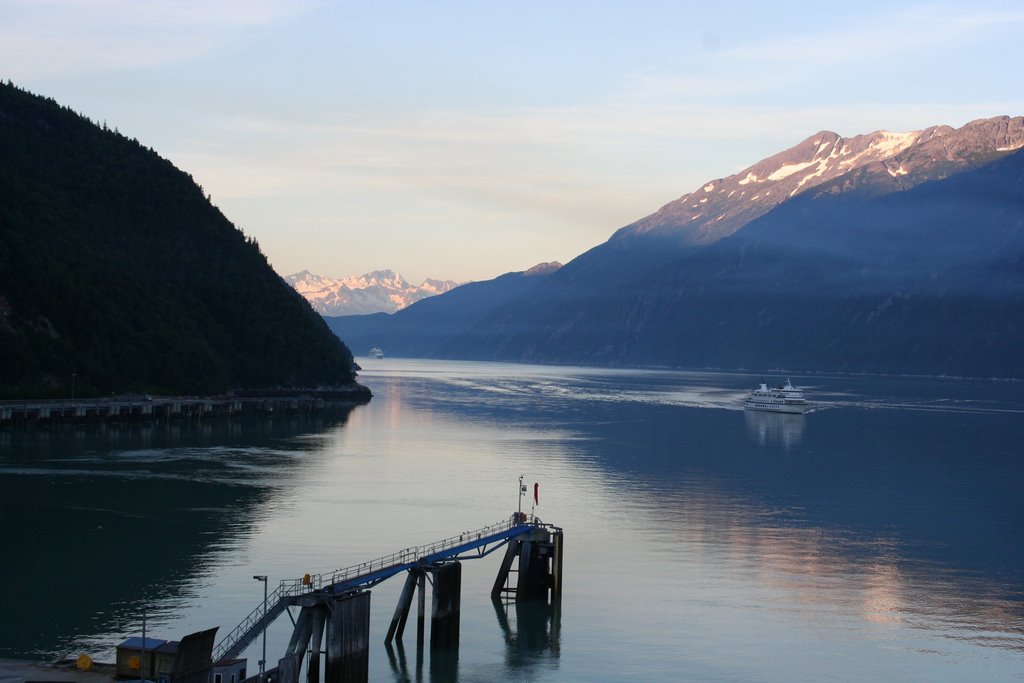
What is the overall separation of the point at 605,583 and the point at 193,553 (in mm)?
23185

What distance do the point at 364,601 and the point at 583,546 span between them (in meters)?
33.9

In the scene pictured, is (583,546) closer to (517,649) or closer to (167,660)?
(517,649)

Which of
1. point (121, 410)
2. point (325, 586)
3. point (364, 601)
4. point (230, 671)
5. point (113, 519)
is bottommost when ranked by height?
point (230, 671)

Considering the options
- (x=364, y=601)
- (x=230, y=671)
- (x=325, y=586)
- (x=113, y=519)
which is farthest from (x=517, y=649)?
(x=113, y=519)

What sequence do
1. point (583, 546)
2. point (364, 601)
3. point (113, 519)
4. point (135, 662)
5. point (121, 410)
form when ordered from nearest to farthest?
1. point (135, 662)
2. point (364, 601)
3. point (583, 546)
4. point (113, 519)
5. point (121, 410)

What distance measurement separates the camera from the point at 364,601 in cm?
5009

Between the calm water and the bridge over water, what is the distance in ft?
4.98

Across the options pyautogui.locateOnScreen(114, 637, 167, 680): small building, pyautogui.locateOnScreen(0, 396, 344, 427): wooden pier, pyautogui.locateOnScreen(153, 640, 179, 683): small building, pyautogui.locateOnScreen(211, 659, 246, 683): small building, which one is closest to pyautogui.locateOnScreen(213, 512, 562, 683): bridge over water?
pyautogui.locateOnScreen(211, 659, 246, 683): small building

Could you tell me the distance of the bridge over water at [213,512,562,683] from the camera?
48.5m

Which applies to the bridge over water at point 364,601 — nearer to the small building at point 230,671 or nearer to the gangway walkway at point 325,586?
the gangway walkway at point 325,586

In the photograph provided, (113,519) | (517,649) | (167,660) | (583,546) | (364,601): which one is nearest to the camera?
(167,660)

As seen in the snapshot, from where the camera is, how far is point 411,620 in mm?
61812

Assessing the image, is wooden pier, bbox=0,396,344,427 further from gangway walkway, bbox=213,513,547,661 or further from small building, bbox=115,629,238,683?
small building, bbox=115,629,238,683

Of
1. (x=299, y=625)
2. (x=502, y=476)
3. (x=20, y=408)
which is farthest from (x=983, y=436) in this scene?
(x=299, y=625)
